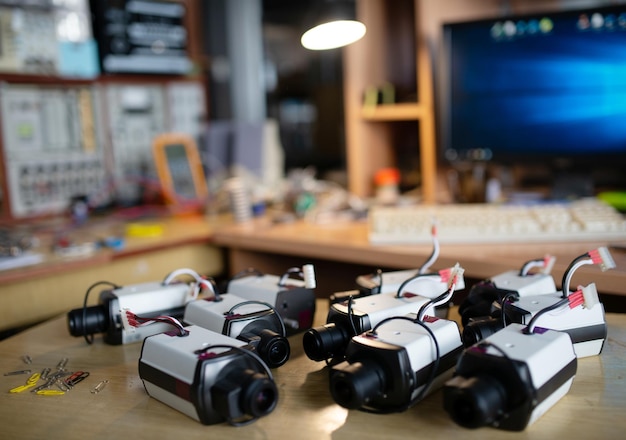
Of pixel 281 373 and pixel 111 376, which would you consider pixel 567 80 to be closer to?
pixel 281 373

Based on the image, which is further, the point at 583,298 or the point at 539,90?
the point at 539,90

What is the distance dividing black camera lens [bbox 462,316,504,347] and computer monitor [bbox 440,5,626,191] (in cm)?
104

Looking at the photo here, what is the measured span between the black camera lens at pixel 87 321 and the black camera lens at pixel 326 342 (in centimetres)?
39

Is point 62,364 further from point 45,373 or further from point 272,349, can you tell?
point 272,349

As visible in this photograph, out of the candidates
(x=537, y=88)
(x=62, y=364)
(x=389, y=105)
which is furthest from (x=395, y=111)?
(x=62, y=364)

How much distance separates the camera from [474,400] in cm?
64

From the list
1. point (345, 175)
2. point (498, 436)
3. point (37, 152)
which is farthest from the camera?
point (345, 175)

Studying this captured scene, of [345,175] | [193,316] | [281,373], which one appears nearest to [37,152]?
[345,175]

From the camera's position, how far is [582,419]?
0.70 metres

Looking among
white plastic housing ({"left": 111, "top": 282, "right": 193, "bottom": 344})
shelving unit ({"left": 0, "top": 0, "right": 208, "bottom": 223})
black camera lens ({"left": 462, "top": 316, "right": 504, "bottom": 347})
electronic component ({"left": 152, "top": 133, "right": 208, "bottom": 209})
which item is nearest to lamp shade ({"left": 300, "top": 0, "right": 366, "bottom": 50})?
white plastic housing ({"left": 111, "top": 282, "right": 193, "bottom": 344})

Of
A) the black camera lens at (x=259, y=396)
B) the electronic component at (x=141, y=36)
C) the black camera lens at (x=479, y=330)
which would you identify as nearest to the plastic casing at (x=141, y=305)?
the black camera lens at (x=259, y=396)

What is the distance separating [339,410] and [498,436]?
188mm

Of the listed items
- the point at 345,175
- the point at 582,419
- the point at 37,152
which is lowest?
the point at 582,419

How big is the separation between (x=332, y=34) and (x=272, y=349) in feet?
2.17
